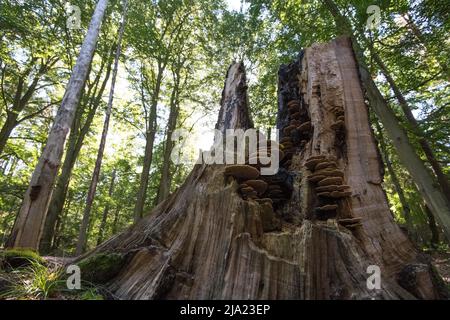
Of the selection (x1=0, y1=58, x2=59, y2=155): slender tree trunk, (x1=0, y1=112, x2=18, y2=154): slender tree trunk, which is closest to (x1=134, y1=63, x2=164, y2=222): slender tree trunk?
(x1=0, y1=58, x2=59, y2=155): slender tree trunk

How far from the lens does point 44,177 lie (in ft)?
12.0

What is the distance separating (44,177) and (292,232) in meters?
3.61

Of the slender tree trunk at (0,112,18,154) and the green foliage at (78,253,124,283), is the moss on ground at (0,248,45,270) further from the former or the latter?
the slender tree trunk at (0,112,18,154)

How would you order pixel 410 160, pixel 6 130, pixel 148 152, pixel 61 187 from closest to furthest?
pixel 410 160, pixel 61 187, pixel 6 130, pixel 148 152

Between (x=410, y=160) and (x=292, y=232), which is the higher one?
(x=410, y=160)

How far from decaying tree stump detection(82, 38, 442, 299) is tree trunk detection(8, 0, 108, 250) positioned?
1.58 metres

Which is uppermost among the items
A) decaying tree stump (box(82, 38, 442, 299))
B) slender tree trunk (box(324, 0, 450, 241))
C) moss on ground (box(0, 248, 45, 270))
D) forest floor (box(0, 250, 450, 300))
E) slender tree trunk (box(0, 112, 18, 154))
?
slender tree trunk (box(0, 112, 18, 154))

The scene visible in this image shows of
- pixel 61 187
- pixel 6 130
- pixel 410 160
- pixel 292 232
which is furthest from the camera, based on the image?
pixel 6 130

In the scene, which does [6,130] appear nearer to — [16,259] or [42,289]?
[16,259]

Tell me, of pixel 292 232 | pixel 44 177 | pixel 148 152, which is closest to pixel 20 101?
pixel 148 152

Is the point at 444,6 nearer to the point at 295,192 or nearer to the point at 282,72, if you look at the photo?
the point at 282,72

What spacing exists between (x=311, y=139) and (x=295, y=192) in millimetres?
781

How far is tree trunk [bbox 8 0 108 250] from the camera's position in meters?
3.28
